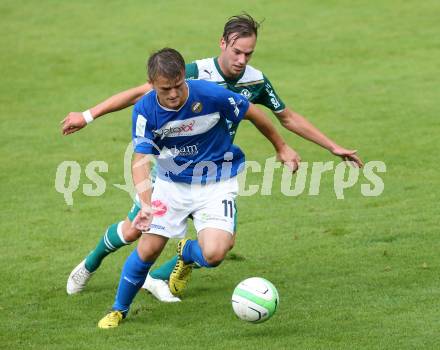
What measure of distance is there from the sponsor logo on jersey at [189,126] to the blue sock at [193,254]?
3.17 ft

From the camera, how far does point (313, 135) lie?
8625mm

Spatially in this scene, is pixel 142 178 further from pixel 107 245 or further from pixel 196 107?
pixel 107 245

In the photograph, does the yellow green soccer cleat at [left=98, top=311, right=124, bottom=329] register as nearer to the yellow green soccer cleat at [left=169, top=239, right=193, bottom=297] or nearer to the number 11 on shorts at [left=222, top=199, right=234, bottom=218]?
the yellow green soccer cleat at [left=169, top=239, right=193, bottom=297]

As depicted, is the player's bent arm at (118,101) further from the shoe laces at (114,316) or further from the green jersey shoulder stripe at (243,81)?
the shoe laces at (114,316)

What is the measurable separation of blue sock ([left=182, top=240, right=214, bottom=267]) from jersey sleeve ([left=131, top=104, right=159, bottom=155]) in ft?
3.20

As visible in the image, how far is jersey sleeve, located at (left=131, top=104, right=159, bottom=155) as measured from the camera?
7.62m

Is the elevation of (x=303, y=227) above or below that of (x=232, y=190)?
below

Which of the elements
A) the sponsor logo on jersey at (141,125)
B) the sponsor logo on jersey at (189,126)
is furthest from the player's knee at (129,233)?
the sponsor logo on jersey at (141,125)

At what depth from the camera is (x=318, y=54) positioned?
800 inches

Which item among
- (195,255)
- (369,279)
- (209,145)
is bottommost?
(369,279)

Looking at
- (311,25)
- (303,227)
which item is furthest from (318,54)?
(303,227)

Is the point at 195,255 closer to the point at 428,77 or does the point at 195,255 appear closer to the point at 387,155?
the point at 387,155

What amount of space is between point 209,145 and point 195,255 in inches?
36.5

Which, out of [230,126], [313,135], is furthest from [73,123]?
[313,135]
